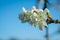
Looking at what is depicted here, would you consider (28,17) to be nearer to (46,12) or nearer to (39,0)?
(46,12)

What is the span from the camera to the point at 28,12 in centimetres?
48

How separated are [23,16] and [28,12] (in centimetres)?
2

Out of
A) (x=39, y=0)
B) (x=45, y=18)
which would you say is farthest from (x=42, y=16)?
(x=39, y=0)

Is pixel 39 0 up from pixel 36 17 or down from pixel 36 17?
up

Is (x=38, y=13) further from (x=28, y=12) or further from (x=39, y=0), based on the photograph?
(x=39, y=0)

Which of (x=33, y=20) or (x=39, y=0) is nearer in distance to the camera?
(x=33, y=20)

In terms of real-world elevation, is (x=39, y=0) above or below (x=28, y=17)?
above

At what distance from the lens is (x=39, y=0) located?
2.24 feet

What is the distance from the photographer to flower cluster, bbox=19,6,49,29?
1.55ft

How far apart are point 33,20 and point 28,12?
0.03 meters

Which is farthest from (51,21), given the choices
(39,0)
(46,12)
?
(39,0)

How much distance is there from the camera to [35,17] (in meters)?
0.48

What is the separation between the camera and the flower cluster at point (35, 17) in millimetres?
471

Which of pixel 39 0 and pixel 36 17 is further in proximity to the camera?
pixel 39 0
